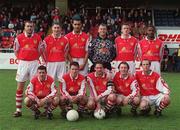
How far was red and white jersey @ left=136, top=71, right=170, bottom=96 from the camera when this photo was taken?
740 centimetres

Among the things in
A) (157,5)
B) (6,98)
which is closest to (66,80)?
(6,98)

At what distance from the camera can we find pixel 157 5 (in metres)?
25.8

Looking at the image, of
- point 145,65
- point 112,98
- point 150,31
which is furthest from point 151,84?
point 150,31

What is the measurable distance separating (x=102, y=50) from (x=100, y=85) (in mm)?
586

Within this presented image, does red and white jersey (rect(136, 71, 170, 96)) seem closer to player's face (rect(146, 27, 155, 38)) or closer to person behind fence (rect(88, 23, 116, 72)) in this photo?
person behind fence (rect(88, 23, 116, 72))

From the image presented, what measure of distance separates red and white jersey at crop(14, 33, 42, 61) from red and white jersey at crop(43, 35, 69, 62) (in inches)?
11.0

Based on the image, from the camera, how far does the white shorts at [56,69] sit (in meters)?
7.73

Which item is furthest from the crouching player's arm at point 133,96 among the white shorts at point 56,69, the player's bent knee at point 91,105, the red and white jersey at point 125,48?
the white shorts at point 56,69

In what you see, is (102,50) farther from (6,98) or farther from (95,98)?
(6,98)

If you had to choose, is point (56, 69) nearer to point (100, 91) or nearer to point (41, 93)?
point (41, 93)

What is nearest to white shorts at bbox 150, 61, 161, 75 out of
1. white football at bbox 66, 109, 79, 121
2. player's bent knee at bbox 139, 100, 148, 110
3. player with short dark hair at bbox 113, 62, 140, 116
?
player with short dark hair at bbox 113, 62, 140, 116

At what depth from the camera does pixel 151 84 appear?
24.4 ft

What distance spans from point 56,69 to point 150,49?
1790 mm

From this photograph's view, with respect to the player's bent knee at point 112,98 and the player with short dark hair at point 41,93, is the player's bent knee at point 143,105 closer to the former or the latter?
the player's bent knee at point 112,98
